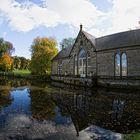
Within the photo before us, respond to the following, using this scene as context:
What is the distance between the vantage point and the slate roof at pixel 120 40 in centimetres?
3008

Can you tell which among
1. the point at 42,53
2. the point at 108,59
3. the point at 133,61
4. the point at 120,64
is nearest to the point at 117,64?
the point at 120,64

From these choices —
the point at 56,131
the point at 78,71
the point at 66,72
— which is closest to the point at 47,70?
the point at 66,72

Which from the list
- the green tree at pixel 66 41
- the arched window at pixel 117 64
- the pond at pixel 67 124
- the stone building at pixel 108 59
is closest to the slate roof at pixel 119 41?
the stone building at pixel 108 59

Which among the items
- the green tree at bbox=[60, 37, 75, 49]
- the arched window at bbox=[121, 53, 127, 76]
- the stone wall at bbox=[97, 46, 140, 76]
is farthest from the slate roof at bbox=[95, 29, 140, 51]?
the green tree at bbox=[60, 37, 75, 49]

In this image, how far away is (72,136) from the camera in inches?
321

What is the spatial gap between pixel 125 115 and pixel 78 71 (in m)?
28.3

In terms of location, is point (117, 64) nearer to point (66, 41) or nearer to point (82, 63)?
point (82, 63)

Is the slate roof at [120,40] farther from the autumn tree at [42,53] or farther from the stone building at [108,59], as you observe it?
the autumn tree at [42,53]

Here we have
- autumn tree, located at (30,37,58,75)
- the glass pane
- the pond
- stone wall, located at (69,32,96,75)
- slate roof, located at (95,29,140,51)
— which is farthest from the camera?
autumn tree, located at (30,37,58,75)

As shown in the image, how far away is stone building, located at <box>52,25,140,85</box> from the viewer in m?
28.9

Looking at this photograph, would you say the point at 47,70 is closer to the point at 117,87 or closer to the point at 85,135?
the point at 117,87

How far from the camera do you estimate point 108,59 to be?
108ft

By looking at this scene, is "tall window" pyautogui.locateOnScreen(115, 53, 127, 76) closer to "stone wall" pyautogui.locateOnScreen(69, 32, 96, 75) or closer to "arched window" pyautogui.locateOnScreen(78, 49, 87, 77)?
"stone wall" pyautogui.locateOnScreen(69, 32, 96, 75)

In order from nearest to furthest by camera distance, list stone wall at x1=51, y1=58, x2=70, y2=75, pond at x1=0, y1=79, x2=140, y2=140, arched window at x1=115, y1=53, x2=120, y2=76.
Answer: pond at x1=0, y1=79, x2=140, y2=140 → arched window at x1=115, y1=53, x2=120, y2=76 → stone wall at x1=51, y1=58, x2=70, y2=75
